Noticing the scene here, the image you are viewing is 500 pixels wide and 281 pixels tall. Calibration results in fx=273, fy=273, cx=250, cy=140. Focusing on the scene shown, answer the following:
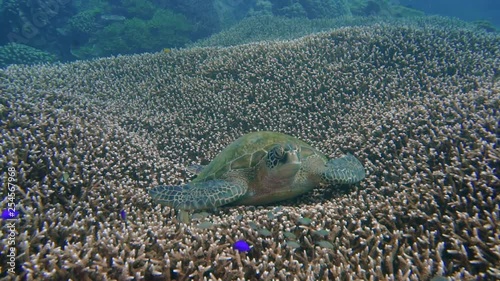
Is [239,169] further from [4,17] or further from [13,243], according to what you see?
[4,17]

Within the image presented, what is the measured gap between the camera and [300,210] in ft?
11.8

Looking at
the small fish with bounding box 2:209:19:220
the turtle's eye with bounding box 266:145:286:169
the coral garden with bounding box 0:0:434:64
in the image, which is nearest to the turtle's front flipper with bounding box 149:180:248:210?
the turtle's eye with bounding box 266:145:286:169

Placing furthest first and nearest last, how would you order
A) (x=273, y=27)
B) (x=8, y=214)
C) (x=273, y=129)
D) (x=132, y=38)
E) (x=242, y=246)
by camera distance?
(x=273, y=27), (x=132, y=38), (x=273, y=129), (x=242, y=246), (x=8, y=214)

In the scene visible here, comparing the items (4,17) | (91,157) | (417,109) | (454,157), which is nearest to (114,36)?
(4,17)

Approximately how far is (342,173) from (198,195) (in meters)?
1.98

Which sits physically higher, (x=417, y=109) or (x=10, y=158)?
(x=417, y=109)

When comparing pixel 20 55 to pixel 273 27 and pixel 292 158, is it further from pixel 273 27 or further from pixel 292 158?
pixel 292 158

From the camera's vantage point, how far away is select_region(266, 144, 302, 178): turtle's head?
3.57m

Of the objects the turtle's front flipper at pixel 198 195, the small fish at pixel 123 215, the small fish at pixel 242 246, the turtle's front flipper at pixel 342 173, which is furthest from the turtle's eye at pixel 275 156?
the small fish at pixel 123 215

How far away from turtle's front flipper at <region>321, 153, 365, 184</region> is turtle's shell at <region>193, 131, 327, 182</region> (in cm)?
A: 36

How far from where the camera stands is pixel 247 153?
4164 mm

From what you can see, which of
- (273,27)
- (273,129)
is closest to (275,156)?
(273,129)

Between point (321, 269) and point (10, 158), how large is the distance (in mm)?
4106

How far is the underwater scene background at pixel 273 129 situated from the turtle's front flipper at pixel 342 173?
254 mm
